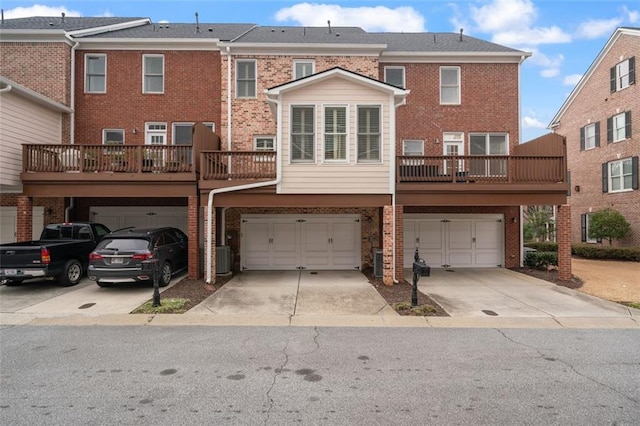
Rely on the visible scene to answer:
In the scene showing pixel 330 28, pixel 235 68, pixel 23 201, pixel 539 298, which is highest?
pixel 330 28

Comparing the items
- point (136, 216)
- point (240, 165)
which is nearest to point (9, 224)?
point (136, 216)

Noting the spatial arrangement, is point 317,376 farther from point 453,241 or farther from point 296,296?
point 453,241

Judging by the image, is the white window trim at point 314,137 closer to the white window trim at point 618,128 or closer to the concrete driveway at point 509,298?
the concrete driveway at point 509,298

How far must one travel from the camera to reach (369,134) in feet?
34.4

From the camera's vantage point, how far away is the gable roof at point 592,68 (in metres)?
18.3

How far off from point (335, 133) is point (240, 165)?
3.29 meters

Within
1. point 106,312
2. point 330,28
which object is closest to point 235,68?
point 330,28

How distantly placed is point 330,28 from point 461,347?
651 inches

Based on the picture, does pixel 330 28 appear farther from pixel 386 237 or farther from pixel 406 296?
pixel 406 296

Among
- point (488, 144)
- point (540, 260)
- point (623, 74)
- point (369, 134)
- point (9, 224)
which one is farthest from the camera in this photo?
point (623, 74)

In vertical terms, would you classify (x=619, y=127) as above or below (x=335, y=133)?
above

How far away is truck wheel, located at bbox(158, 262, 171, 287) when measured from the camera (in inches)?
384

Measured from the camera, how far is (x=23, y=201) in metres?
11.0

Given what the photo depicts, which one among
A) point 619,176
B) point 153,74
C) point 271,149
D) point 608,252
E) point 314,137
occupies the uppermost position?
point 153,74
